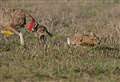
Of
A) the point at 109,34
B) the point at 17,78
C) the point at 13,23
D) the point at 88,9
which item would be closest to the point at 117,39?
the point at 109,34

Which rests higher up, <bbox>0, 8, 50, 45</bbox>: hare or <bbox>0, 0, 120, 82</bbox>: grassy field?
<bbox>0, 8, 50, 45</bbox>: hare

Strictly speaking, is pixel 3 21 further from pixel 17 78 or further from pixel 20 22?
pixel 17 78

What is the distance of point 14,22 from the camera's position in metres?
12.1

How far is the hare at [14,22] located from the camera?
11953 millimetres

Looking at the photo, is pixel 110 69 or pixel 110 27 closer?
pixel 110 69

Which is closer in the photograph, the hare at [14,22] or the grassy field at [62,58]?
the grassy field at [62,58]

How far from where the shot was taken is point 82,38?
37.9ft

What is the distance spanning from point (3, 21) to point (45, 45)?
126 centimetres

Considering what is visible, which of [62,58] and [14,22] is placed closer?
[62,58]

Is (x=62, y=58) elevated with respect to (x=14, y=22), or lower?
lower

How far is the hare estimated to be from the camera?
1195 centimetres

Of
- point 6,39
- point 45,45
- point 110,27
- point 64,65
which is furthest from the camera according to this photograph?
point 110,27

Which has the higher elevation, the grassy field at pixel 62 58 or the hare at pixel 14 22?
the hare at pixel 14 22

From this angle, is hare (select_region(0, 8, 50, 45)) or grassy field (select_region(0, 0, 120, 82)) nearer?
grassy field (select_region(0, 0, 120, 82))
